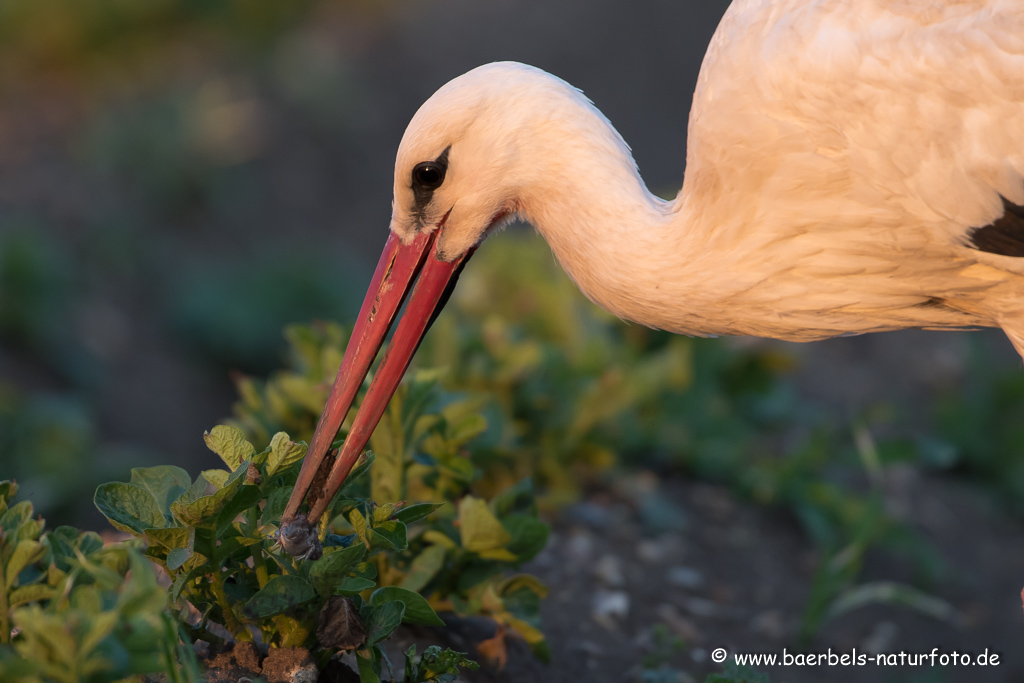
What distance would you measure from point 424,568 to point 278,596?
0.63 metres

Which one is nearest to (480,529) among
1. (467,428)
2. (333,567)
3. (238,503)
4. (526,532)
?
(526,532)

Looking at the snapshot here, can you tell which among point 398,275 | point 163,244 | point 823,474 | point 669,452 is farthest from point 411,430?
point 163,244

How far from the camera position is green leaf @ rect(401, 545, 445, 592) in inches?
103

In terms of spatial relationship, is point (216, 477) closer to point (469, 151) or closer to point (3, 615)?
point (3, 615)

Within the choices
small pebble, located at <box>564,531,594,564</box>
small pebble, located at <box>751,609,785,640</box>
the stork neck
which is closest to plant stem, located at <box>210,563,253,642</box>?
the stork neck

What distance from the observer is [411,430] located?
9.58ft

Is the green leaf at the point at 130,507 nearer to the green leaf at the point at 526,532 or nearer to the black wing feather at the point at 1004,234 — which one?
the green leaf at the point at 526,532

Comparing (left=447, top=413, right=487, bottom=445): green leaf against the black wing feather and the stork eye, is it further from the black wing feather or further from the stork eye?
the black wing feather

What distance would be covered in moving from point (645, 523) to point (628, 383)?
636 mm

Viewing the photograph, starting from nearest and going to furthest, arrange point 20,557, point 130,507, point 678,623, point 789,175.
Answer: point 20,557
point 130,507
point 789,175
point 678,623

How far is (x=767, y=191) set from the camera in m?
2.56

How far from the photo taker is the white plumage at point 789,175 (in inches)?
94.9

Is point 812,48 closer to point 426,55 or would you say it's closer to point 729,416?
point 729,416

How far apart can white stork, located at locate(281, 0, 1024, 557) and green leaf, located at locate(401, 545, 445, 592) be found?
0.37 m
